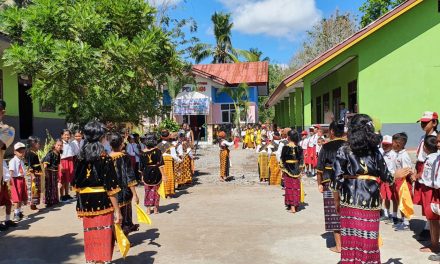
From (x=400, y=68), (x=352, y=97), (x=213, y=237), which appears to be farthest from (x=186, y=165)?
(x=352, y=97)

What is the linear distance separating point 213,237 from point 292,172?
2453mm

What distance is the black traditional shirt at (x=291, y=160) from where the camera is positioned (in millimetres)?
8234

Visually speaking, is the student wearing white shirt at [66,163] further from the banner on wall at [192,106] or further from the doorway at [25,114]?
the banner on wall at [192,106]

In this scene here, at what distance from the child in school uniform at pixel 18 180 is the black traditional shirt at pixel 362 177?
6.20m

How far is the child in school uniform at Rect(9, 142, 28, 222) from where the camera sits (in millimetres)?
7805

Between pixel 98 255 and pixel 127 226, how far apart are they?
1833 millimetres

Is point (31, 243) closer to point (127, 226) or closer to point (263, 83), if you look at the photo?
point (127, 226)

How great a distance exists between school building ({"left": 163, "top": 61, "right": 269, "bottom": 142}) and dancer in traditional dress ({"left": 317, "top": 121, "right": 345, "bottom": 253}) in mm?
21234

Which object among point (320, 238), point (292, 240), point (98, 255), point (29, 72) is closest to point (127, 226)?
point (98, 255)

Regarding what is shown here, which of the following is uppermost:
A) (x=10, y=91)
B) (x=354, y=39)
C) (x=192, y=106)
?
(x=354, y=39)

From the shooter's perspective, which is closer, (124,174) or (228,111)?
(124,174)

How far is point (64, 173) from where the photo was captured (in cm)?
970

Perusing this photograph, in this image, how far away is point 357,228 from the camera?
4219 mm

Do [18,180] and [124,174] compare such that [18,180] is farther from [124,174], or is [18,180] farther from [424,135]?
[424,135]
